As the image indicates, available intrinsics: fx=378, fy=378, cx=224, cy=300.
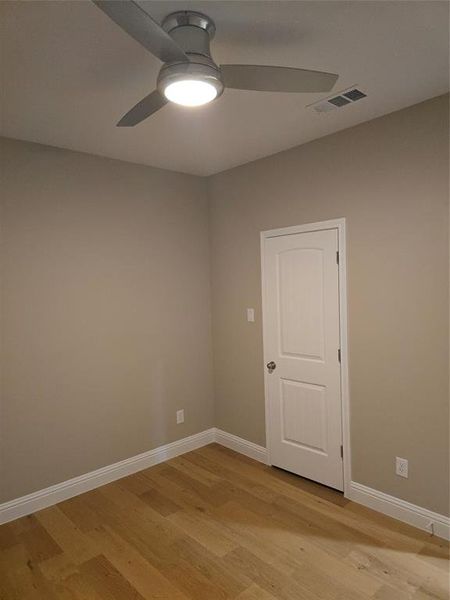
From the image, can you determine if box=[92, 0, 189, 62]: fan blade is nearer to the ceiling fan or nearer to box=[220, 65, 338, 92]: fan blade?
the ceiling fan

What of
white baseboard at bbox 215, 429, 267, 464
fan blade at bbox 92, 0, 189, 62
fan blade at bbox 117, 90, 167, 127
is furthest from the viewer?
white baseboard at bbox 215, 429, 267, 464

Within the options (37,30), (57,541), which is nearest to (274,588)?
(57,541)

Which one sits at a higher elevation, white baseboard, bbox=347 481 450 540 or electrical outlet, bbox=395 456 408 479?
electrical outlet, bbox=395 456 408 479

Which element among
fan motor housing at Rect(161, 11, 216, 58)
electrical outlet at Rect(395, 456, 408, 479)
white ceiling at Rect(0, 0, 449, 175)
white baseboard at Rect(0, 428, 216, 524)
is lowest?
white baseboard at Rect(0, 428, 216, 524)

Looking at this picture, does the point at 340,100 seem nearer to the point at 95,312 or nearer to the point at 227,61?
the point at 227,61

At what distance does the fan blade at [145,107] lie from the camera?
1.63 m

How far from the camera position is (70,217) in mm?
2865

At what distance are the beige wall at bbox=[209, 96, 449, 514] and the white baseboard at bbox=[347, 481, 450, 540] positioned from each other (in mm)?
49

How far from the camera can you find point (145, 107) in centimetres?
171

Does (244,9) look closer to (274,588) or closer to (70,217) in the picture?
(70,217)

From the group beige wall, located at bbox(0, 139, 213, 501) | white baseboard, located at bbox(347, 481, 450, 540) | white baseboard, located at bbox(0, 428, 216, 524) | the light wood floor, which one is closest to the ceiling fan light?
beige wall, located at bbox(0, 139, 213, 501)

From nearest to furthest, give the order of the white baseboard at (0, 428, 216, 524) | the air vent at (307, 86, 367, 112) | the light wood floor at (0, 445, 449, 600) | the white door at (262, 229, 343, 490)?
the light wood floor at (0, 445, 449, 600) → the air vent at (307, 86, 367, 112) → the white baseboard at (0, 428, 216, 524) → the white door at (262, 229, 343, 490)

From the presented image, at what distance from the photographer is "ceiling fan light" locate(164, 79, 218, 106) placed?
56.6 inches

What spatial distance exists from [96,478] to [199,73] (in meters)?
2.91
